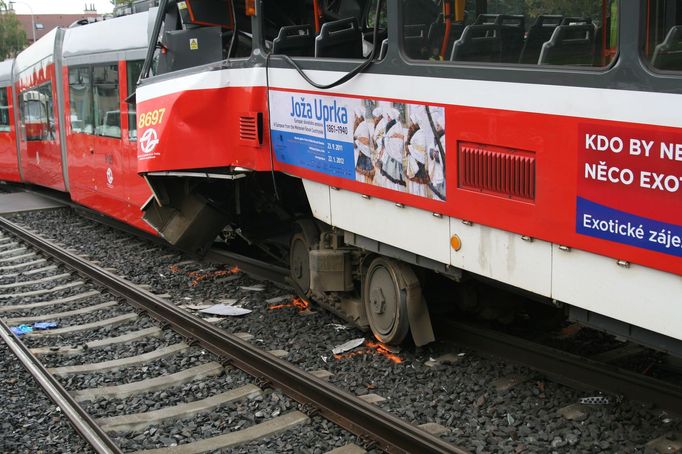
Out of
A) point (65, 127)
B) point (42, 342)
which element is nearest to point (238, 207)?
point (42, 342)

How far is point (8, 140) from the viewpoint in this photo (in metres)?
17.8

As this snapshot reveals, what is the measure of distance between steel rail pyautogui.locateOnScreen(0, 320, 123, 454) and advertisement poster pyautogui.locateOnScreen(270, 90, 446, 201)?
2315mm

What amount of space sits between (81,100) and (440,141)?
849 cm

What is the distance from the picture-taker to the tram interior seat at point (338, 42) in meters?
5.98

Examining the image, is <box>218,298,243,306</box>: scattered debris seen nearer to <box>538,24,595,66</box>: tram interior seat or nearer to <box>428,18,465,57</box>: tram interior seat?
<box>428,18,465,57</box>: tram interior seat

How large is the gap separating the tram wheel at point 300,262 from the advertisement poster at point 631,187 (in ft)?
11.9

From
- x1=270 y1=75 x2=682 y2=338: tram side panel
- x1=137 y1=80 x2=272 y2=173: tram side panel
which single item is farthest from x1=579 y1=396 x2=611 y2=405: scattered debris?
x1=137 y1=80 x2=272 y2=173: tram side panel

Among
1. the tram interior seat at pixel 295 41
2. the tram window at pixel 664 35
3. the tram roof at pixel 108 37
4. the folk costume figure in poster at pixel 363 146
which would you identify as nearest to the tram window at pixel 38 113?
the tram roof at pixel 108 37

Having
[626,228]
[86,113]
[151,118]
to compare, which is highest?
[151,118]

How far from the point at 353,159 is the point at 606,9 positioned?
2244 mm

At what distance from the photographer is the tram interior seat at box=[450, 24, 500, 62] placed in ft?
14.6

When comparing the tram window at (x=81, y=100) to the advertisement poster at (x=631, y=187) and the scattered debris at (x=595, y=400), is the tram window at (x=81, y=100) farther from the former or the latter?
the advertisement poster at (x=631, y=187)

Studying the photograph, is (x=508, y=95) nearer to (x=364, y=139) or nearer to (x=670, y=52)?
(x=670, y=52)

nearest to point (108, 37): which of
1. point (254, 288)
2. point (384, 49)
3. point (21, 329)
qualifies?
point (254, 288)
